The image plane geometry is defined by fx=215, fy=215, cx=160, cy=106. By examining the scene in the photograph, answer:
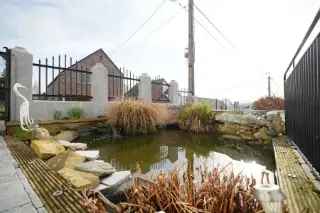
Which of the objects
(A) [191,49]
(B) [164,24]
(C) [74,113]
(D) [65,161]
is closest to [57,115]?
(C) [74,113]

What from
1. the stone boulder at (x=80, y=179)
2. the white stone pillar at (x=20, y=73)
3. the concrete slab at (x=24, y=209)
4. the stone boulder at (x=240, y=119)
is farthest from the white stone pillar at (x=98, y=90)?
the concrete slab at (x=24, y=209)

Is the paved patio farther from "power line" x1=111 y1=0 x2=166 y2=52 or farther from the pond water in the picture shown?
"power line" x1=111 y1=0 x2=166 y2=52

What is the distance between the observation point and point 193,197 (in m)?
1.45

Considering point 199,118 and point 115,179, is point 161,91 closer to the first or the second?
point 199,118

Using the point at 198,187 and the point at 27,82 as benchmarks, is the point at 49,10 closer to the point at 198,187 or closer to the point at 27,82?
the point at 27,82

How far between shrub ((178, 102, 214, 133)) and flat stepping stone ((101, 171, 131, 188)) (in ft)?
15.7

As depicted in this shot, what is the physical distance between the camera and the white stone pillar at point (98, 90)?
6438mm

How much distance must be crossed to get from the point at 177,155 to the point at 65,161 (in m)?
2.12

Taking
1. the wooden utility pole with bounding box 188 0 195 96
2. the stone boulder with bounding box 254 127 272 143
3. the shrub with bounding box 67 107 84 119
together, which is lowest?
the stone boulder with bounding box 254 127 272 143

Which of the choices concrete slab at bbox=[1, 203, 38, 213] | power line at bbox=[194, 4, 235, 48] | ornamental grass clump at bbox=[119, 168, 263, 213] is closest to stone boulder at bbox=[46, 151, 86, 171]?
concrete slab at bbox=[1, 203, 38, 213]

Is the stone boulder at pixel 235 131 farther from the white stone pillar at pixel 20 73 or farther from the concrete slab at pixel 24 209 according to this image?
the concrete slab at pixel 24 209

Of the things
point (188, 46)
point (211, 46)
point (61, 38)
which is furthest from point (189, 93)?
point (61, 38)

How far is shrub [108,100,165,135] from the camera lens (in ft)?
19.2

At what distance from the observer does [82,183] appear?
1.77 metres
